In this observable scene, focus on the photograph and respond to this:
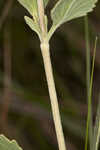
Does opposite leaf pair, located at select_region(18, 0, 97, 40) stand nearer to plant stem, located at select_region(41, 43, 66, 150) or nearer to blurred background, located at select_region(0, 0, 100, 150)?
plant stem, located at select_region(41, 43, 66, 150)

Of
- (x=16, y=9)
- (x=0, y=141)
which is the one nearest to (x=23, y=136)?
(x=16, y=9)

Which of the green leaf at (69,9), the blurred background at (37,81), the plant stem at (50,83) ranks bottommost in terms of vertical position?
the blurred background at (37,81)

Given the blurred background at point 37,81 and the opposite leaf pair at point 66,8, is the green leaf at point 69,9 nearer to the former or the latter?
the opposite leaf pair at point 66,8

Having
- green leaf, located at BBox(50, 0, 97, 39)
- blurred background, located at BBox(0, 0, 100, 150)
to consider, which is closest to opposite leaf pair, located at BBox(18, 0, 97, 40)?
green leaf, located at BBox(50, 0, 97, 39)

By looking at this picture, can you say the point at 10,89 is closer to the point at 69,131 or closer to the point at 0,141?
the point at 69,131

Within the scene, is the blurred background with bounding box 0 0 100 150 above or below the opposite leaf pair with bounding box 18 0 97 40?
below

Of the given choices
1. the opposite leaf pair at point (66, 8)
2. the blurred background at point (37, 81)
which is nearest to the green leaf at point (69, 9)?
the opposite leaf pair at point (66, 8)
